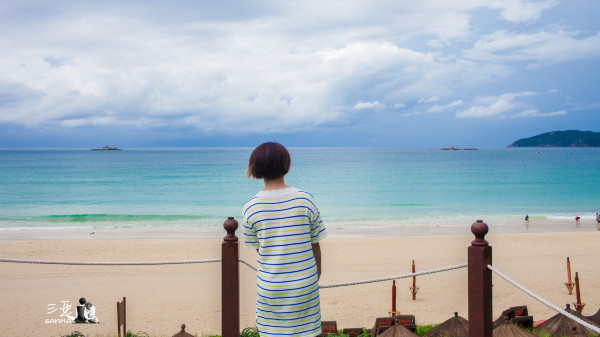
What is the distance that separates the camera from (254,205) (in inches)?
101

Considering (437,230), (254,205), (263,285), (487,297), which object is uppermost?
(254,205)

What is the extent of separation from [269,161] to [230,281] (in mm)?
1295

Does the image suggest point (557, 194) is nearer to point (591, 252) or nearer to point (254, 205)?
point (591, 252)

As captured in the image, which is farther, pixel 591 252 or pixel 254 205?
pixel 591 252

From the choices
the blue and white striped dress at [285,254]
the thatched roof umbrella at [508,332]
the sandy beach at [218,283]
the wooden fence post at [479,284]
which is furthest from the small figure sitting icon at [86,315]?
the wooden fence post at [479,284]

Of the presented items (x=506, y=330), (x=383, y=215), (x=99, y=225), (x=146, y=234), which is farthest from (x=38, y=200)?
(x=506, y=330)

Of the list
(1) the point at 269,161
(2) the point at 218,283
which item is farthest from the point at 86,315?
(1) the point at 269,161

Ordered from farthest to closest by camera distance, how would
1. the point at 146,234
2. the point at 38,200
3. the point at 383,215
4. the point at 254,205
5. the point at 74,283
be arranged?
1. the point at 38,200
2. the point at 383,215
3. the point at 146,234
4. the point at 74,283
5. the point at 254,205

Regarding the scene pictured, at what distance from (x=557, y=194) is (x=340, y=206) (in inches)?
767

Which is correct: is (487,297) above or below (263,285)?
below

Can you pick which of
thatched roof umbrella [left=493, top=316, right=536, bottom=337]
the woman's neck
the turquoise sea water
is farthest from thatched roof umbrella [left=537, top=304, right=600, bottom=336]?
the turquoise sea water

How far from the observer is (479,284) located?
3295 millimetres

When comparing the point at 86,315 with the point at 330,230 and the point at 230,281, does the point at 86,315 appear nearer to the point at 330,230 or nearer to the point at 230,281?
the point at 230,281

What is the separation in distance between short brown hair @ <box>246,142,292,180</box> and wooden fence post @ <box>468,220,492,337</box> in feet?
4.78
